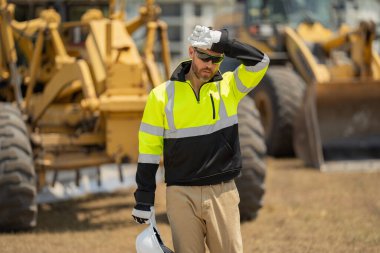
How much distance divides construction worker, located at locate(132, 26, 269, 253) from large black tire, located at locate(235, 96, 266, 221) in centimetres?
313

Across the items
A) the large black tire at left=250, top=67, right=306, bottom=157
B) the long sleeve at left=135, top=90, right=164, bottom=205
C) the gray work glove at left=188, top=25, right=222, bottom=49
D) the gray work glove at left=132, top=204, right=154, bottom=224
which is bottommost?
the large black tire at left=250, top=67, right=306, bottom=157

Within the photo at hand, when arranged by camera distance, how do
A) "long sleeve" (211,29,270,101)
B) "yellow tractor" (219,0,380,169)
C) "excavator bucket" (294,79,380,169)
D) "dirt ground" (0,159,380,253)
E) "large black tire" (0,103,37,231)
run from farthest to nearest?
"yellow tractor" (219,0,380,169) < "excavator bucket" (294,79,380,169) < "large black tire" (0,103,37,231) < "dirt ground" (0,159,380,253) < "long sleeve" (211,29,270,101)

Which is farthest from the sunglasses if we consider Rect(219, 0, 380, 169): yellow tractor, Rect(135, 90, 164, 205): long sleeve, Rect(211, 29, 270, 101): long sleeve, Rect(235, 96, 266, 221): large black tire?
Rect(219, 0, 380, 169): yellow tractor

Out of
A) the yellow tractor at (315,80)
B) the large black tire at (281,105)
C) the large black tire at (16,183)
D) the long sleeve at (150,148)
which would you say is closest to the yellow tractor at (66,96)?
the large black tire at (16,183)

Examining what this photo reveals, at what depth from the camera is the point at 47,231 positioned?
291 inches

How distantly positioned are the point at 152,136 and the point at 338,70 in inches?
342

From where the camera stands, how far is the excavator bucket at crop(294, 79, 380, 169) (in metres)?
11.6

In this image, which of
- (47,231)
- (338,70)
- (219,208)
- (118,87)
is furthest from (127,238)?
(338,70)

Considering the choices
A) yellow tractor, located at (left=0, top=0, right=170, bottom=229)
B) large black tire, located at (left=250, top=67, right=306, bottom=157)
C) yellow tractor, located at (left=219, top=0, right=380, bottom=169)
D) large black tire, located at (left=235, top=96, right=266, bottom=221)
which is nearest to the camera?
yellow tractor, located at (left=0, top=0, right=170, bottom=229)

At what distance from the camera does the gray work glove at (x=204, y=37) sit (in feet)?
14.2

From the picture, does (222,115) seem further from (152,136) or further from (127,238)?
(127,238)

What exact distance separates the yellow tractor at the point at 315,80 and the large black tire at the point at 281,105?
2 centimetres

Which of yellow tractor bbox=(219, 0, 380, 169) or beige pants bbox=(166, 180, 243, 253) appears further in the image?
→ yellow tractor bbox=(219, 0, 380, 169)

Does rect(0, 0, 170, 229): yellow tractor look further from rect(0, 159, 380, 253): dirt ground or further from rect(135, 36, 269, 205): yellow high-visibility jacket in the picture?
rect(135, 36, 269, 205): yellow high-visibility jacket
